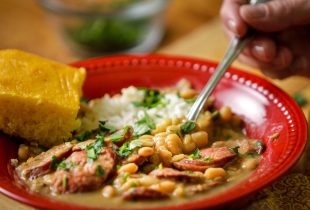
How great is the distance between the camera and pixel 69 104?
2791 millimetres

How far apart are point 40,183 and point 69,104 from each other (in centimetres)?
50

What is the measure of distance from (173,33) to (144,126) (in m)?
2.39

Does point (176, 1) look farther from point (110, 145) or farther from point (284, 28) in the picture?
point (110, 145)

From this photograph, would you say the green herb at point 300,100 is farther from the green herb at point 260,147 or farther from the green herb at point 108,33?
the green herb at point 108,33

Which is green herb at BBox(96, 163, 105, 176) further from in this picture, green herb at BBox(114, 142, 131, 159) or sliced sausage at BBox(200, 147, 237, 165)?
sliced sausage at BBox(200, 147, 237, 165)

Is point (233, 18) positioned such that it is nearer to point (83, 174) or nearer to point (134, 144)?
point (134, 144)

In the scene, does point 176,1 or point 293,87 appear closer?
point 293,87

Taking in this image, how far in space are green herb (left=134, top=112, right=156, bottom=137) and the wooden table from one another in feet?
4.10

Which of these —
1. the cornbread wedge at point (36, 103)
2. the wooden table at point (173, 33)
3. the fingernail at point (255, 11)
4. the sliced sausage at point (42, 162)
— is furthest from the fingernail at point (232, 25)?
the sliced sausage at point (42, 162)

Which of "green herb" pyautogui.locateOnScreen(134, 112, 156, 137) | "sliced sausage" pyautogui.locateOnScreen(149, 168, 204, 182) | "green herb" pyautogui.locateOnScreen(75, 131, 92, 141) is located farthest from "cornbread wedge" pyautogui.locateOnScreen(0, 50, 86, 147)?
"sliced sausage" pyautogui.locateOnScreen(149, 168, 204, 182)

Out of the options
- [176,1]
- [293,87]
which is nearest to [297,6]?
[293,87]

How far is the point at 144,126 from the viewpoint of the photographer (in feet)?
9.41

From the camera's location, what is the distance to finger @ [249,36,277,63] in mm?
3316

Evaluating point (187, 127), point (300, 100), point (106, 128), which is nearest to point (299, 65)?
point (300, 100)
